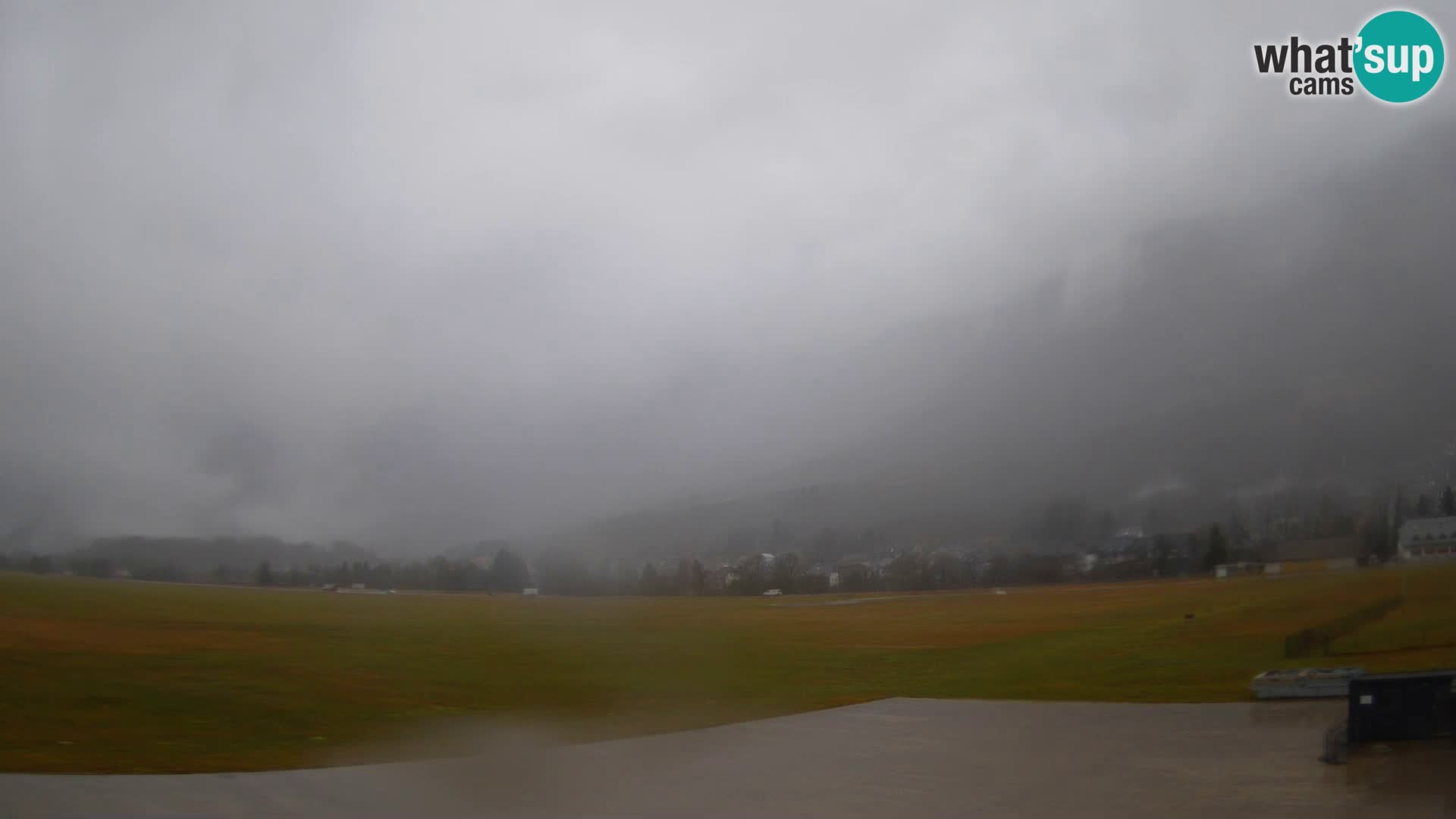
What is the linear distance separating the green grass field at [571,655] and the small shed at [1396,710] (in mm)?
4911

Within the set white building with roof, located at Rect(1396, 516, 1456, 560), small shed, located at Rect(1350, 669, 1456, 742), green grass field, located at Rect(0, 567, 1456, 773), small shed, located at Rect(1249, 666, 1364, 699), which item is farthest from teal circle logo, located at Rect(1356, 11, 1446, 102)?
small shed, located at Rect(1350, 669, 1456, 742)

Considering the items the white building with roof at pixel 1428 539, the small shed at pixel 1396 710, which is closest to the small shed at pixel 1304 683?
the small shed at pixel 1396 710

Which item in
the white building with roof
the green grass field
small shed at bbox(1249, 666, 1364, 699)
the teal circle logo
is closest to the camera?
the green grass field

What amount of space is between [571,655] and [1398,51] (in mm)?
18990

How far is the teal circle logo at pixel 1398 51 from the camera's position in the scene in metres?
17.4

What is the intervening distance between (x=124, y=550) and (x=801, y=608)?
1273 centimetres

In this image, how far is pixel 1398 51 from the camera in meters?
17.4

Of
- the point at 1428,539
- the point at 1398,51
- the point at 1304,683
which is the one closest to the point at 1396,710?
the point at 1304,683

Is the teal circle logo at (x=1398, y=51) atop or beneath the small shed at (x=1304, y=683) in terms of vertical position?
atop

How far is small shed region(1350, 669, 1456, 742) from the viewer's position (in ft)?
41.1

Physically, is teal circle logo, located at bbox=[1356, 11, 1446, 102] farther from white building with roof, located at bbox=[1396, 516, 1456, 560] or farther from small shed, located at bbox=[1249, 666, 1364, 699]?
small shed, located at bbox=[1249, 666, 1364, 699]

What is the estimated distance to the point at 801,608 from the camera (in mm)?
20516

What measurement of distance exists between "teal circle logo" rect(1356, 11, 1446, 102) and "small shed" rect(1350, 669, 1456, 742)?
11.4 meters

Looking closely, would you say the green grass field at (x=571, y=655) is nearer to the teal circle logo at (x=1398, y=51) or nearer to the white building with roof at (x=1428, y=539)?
the white building with roof at (x=1428, y=539)
